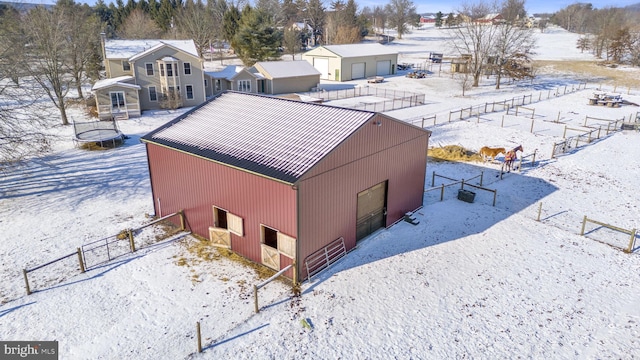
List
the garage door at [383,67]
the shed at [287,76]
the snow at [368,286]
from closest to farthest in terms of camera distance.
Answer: the snow at [368,286], the shed at [287,76], the garage door at [383,67]

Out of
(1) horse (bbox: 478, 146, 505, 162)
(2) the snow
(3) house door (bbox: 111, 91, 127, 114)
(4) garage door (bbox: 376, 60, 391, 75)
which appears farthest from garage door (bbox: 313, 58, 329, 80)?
(2) the snow

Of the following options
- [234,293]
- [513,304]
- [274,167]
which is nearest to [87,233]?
[234,293]

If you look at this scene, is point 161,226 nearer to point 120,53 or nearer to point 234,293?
point 234,293

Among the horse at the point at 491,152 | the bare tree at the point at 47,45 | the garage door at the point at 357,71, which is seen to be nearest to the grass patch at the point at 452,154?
the horse at the point at 491,152

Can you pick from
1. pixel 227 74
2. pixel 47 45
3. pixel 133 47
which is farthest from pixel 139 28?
pixel 47 45

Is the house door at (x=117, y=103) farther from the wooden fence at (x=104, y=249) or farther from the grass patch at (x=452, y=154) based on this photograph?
the grass patch at (x=452, y=154)
